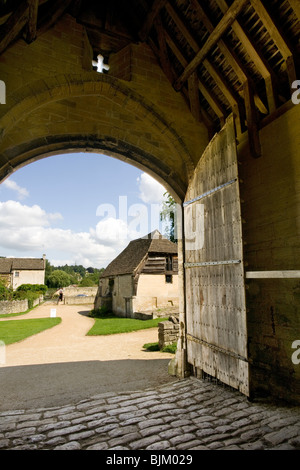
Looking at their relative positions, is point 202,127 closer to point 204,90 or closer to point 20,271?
point 204,90

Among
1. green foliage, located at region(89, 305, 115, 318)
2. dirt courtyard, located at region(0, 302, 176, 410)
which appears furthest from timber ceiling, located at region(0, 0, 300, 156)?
green foliage, located at region(89, 305, 115, 318)

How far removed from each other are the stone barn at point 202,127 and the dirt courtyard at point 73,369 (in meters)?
1.34

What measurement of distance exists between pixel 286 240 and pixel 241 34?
9.59 feet

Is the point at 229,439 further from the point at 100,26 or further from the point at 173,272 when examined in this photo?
the point at 173,272

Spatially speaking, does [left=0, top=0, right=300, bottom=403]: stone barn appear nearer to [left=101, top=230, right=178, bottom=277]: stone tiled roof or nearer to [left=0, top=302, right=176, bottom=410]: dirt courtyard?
[left=0, top=302, right=176, bottom=410]: dirt courtyard

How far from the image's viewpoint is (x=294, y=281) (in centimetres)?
349

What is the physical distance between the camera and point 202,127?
5.44m

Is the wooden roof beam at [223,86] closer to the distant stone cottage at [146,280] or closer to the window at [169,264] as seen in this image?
the distant stone cottage at [146,280]

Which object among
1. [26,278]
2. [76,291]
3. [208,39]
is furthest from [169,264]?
[26,278]

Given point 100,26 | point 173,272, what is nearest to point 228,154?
point 100,26

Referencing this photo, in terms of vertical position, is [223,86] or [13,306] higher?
[223,86]

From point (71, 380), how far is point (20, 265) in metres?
38.5

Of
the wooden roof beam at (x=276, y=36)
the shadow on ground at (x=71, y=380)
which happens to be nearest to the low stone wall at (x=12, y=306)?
the shadow on ground at (x=71, y=380)

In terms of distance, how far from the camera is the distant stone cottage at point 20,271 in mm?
→ 38188
